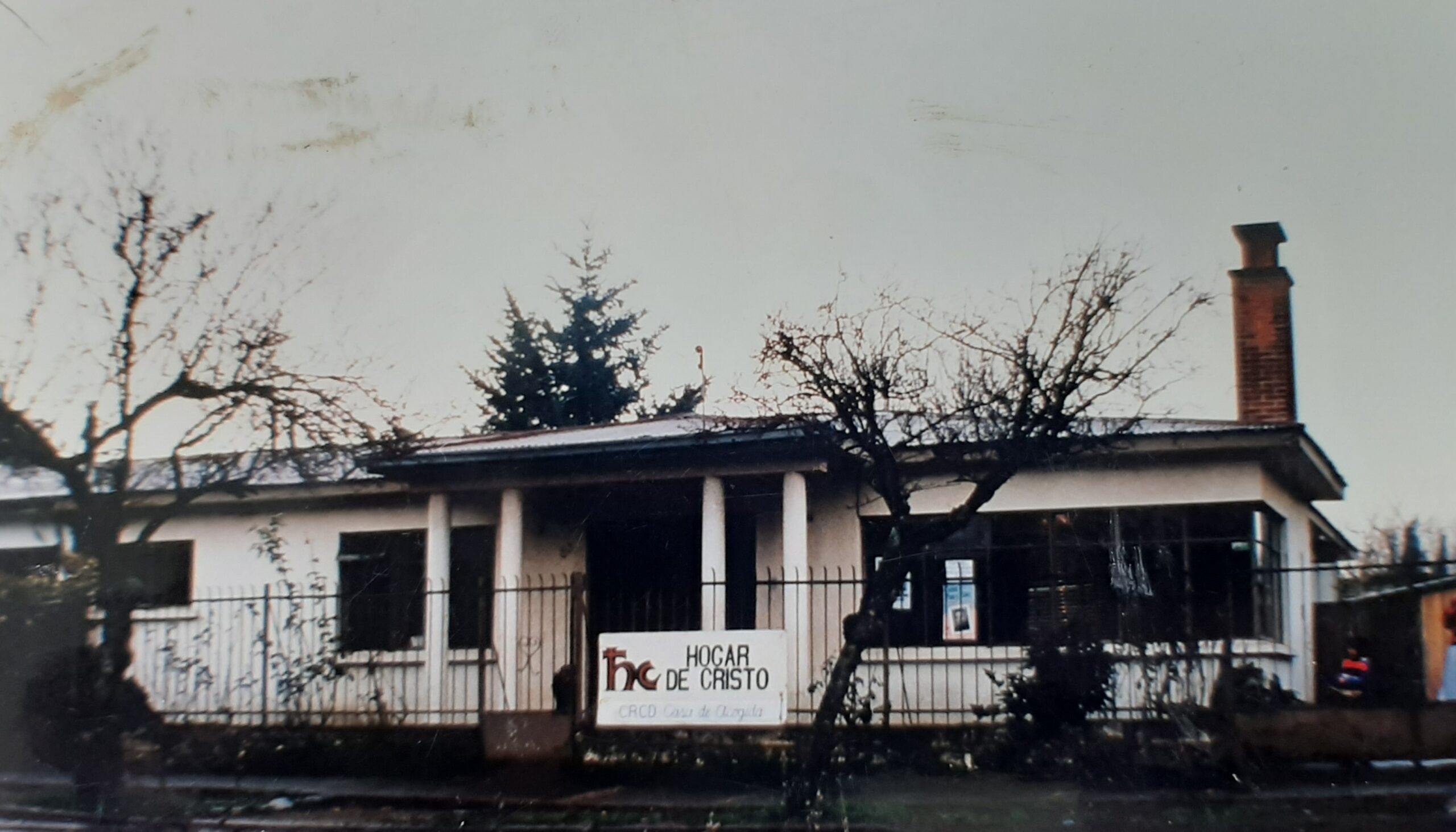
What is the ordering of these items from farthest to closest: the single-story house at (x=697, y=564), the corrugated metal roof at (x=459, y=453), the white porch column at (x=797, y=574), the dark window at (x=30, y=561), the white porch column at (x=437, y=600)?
1. the dark window at (x=30, y=561)
2. the white porch column at (x=437, y=600)
3. the corrugated metal roof at (x=459, y=453)
4. the white porch column at (x=797, y=574)
5. the single-story house at (x=697, y=564)

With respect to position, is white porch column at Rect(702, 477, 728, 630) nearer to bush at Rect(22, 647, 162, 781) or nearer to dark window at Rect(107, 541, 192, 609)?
dark window at Rect(107, 541, 192, 609)

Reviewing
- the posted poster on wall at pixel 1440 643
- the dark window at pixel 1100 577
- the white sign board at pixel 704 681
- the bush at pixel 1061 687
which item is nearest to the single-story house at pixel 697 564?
the dark window at pixel 1100 577

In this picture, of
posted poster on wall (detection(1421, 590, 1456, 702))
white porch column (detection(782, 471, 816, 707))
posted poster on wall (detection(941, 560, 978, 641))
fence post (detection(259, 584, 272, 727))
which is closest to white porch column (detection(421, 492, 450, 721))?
fence post (detection(259, 584, 272, 727))

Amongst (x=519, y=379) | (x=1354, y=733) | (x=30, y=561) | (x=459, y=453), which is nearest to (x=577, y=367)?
(x=519, y=379)

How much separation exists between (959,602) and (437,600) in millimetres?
4779

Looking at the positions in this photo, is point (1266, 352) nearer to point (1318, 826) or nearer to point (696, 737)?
point (1318, 826)

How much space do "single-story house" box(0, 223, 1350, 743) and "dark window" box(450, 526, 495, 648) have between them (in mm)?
23

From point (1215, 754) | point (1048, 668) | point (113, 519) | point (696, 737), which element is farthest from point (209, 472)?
point (1215, 754)

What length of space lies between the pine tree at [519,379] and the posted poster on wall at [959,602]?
443 centimetres

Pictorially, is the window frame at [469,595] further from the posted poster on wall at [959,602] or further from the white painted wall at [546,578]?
the posted poster on wall at [959,602]

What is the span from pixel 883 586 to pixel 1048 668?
4.65 feet

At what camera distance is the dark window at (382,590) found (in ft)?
34.8

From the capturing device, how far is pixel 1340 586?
9.66 m

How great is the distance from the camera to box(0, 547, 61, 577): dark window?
35.0 feet
